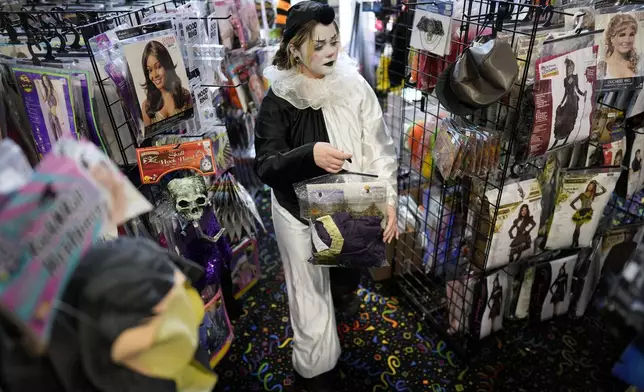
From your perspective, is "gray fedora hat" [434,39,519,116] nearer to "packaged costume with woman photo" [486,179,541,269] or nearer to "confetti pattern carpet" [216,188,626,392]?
"packaged costume with woman photo" [486,179,541,269]

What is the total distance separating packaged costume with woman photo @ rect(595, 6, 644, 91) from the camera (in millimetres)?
1395

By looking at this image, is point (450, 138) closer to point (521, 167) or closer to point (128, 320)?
point (521, 167)

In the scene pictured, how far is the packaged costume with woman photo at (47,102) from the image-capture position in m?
1.23

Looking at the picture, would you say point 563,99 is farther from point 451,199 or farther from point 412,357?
point 412,357

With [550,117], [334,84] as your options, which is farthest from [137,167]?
[550,117]

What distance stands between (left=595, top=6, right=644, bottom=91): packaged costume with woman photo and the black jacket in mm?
937

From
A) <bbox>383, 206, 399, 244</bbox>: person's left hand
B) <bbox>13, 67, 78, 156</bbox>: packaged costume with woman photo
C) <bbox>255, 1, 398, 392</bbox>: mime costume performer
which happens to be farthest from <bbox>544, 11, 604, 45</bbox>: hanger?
<bbox>13, 67, 78, 156</bbox>: packaged costume with woman photo

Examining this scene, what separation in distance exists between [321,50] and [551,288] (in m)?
1.41

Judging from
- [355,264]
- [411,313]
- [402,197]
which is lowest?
[411,313]

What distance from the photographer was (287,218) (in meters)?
1.56

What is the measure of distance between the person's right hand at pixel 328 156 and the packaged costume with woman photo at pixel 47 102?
704mm

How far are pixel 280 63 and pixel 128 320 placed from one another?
1.11 m

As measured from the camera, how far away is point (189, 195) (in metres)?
1.41

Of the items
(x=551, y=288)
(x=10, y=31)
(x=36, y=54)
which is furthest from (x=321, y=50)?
(x=551, y=288)
